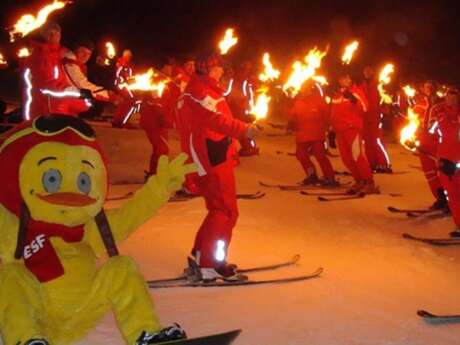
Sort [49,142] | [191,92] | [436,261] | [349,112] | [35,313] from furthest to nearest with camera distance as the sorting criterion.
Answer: [349,112] < [436,261] < [191,92] < [49,142] < [35,313]

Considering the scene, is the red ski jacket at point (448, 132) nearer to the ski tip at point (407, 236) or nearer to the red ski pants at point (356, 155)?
the ski tip at point (407, 236)

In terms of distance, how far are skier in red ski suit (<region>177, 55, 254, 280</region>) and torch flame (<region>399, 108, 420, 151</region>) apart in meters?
3.97

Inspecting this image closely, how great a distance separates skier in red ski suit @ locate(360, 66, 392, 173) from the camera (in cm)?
1332

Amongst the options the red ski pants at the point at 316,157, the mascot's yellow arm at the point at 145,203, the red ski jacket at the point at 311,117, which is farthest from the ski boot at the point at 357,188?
the mascot's yellow arm at the point at 145,203

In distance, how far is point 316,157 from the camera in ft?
40.0

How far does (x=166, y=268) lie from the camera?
6219mm

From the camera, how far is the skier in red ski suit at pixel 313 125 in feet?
39.6

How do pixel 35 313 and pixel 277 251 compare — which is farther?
pixel 277 251

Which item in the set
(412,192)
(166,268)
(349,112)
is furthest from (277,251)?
(412,192)

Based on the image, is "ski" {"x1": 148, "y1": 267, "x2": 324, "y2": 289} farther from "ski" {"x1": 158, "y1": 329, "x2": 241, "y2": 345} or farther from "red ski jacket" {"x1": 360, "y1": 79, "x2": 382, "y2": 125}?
"red ski jacket" {"x1": 360, "y1": 79, "x2": 382, "y2": 125}

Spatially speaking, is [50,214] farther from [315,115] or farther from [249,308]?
[315,115]

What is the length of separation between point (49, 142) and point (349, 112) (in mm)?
7935

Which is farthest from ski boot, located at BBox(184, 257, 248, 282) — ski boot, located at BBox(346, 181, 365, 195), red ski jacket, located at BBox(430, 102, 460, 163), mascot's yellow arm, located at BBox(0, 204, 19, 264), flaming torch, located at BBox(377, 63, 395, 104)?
flaming torch, located at BBox(377, 63, 395, 104)

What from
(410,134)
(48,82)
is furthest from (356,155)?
(48,82)
